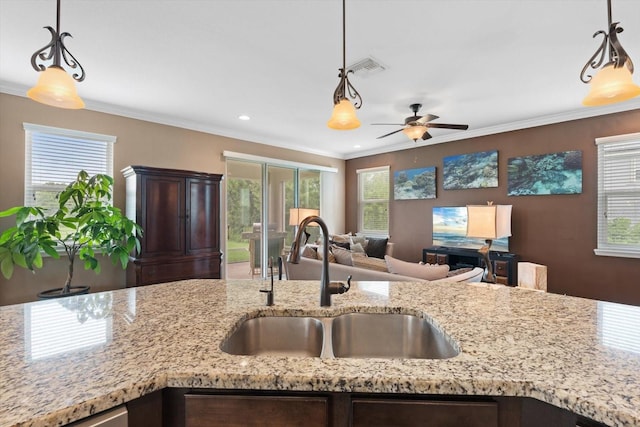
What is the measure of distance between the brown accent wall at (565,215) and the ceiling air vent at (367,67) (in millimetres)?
2927

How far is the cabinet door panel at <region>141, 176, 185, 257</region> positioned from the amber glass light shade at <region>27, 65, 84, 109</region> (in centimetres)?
208

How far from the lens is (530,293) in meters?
1.50

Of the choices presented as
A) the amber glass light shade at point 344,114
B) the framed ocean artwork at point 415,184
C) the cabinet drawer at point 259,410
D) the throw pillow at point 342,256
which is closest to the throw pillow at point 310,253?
the throw pillow at point 342,256

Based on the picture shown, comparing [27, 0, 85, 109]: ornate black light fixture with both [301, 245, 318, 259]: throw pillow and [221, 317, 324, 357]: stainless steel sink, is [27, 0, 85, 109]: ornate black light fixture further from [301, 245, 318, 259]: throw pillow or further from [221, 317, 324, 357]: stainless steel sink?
[301, 245, 318, 259]: throw pillow

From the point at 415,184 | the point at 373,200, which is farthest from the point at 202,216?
the point at 415,184

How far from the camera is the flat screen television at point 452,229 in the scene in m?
4.79

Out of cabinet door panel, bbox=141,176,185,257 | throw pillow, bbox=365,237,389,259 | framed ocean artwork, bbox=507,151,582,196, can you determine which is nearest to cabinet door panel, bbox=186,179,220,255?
cabinet door panel, bbox=141,176,185,257

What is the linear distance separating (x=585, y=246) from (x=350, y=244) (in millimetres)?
3221

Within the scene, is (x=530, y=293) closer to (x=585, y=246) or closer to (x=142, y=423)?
(x=142, y=423)

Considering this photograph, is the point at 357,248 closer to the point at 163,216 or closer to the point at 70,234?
the point at 163,216

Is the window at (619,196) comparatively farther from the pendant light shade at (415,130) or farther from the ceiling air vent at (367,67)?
the ceiling air vent at (367,67)

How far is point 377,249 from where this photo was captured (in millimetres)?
5250

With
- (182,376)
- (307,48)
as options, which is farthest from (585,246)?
(182,376)

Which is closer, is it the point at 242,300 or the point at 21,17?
the point at 242,300
